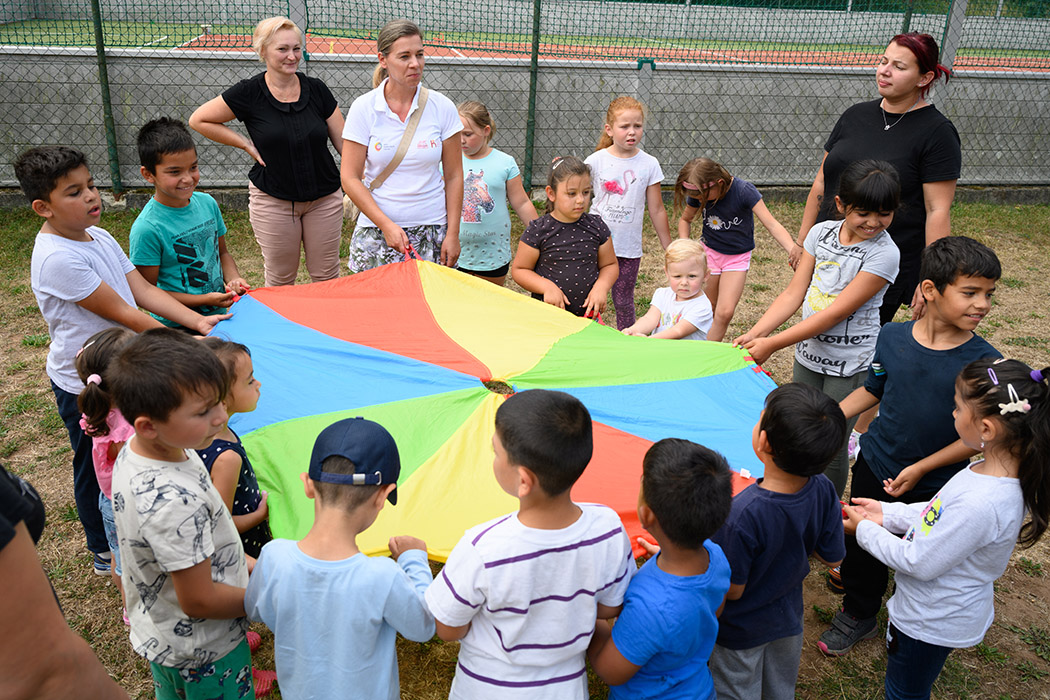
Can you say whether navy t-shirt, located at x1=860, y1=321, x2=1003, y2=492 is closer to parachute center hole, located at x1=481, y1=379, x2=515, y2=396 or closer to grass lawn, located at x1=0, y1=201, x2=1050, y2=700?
grass lawn, located at x1=0, y1=201, x2=1050, y2=700

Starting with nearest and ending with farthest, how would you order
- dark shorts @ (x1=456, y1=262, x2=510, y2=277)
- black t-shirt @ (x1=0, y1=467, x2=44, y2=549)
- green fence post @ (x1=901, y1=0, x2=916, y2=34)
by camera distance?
black t-shirt @ (x1=0, y1=467, x2=44, y2=549), dark shorts @ (x1=456, y1=262, x2=510, y2=277), green fence post @ (x1=901, y1=0, x2=916, y2=34)

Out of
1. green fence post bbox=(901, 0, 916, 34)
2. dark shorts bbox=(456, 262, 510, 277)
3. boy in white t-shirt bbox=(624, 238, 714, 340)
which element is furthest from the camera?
green fence post bbox=(901, 0, 916, 34)

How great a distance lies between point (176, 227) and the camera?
324cm

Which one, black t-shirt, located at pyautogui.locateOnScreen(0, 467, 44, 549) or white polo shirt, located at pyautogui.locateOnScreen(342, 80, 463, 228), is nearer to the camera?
black t-shirt, located at pyautogui.locateOnScreen(0, 467, 44, 549)

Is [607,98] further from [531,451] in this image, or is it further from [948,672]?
[531,451]

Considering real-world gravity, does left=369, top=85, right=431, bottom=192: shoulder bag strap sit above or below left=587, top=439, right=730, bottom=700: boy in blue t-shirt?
above

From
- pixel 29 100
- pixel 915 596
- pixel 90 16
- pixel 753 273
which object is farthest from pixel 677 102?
pixel 915 596

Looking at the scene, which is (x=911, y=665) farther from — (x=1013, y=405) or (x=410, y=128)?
(x=410, y=128)

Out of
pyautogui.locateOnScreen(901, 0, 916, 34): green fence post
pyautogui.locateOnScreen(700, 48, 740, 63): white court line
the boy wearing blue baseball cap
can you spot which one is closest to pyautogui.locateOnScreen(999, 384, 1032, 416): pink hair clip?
the boy wearing blue baseball cap

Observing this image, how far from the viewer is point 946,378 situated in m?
2.47

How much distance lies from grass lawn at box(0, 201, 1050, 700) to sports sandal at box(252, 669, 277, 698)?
0.29ft

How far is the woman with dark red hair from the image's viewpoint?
339 cm

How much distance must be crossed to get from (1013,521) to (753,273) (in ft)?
15.9

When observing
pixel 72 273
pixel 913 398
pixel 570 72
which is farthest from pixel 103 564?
pixel 570 72
